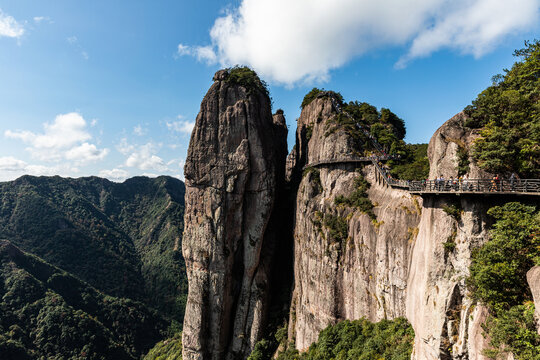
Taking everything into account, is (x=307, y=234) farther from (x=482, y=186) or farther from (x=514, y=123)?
(x=514, y=123)

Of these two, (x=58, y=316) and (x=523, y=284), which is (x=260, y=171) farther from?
(x=58, y=316)

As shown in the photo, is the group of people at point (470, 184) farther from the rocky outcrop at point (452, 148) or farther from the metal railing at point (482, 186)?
the rocky outcrop at point (452, 148)

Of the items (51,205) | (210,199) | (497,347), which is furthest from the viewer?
(51,205)

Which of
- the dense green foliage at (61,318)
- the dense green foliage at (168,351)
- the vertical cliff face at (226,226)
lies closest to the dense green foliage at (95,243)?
the dense green foliage at (61,318)

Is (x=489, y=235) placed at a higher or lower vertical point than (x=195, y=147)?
lower

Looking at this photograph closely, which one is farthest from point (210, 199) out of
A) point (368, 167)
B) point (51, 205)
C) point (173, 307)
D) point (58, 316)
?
point (51, 205)

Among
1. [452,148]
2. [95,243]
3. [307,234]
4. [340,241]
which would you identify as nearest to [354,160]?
[340,241]
